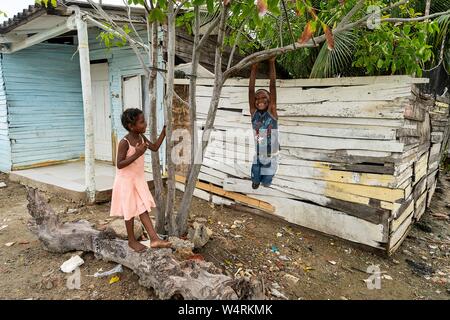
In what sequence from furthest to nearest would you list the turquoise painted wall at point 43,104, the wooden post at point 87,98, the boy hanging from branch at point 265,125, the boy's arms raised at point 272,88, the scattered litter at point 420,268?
1. the turquoise painted wall at point 43,104
2. the wooden post at point 87,98
3. the scattered litter at point 420,268
4. the boy hanging from branch at point 265,125
5. the boy's arms raised at point 272,88

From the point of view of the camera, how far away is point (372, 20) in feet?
9.27

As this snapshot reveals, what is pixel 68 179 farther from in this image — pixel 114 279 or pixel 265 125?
pixel 265 125

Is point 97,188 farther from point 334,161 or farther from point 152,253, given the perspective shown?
point 334,161

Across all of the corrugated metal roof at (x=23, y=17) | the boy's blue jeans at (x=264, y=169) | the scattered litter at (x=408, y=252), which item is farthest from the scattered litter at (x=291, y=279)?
the corrugated metal roof at (x=23, y=17)

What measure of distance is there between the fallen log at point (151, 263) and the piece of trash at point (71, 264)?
0.51 feet

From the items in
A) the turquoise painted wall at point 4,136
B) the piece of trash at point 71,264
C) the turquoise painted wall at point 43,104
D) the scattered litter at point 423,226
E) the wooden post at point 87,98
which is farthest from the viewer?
the turquoise painted wall at point 43,104

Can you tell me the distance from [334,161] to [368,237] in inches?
43.8

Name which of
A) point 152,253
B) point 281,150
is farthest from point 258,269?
point 281,150

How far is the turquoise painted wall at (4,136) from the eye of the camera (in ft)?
23.5

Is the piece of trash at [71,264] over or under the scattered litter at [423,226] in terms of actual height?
over

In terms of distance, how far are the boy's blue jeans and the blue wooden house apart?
2.64 metres

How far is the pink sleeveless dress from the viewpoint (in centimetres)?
299

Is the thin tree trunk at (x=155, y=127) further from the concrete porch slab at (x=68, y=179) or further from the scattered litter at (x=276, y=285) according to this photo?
the concrete porch slab at (x=68, y=179)

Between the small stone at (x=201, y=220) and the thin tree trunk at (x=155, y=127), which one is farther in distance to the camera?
the small stone at (x=201, y=220)
